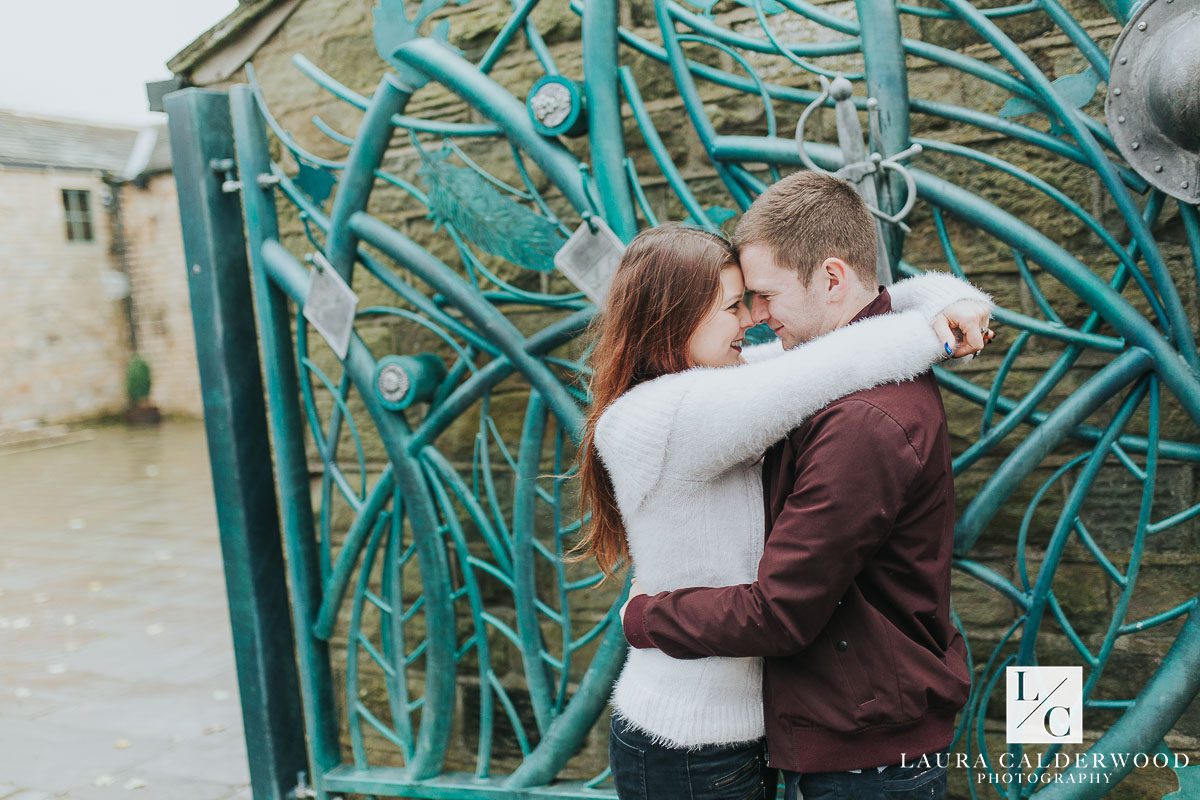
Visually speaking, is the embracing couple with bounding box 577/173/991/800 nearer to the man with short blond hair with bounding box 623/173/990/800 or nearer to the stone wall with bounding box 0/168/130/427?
the man with short blond hair with bounding box 623/173/990/800

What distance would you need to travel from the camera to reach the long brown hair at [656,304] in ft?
5.16

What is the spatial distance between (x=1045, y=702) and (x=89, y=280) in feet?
62.0

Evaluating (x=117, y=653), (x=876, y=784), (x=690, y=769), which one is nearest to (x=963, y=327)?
(x=876, y=784)

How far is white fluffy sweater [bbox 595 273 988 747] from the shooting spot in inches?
58.2

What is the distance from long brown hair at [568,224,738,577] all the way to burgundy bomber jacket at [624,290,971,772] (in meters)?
0.24

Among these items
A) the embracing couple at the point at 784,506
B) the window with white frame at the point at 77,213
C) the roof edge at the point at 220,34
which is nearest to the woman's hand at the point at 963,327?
the embracing couple at the point at 784,506

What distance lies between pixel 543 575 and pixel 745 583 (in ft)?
5.82

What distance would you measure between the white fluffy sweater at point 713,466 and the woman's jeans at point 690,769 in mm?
27

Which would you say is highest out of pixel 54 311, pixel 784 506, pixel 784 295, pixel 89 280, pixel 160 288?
pixel 89 280

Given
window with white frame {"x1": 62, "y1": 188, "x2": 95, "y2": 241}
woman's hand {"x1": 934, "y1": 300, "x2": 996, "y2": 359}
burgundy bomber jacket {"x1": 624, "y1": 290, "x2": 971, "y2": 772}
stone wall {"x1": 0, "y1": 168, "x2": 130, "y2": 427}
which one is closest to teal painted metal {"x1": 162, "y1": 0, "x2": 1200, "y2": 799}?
woman's hand {"x1": 934, "y1": 300, "x2": 996, "y2": 359}

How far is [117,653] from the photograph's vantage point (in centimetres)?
503

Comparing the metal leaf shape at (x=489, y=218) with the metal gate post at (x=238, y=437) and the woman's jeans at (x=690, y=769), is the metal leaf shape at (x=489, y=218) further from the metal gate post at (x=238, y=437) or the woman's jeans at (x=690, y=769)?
the woman's jeans at (x=690, y=769)

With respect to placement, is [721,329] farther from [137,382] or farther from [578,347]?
[137,382]

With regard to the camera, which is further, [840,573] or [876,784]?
[876,784]
